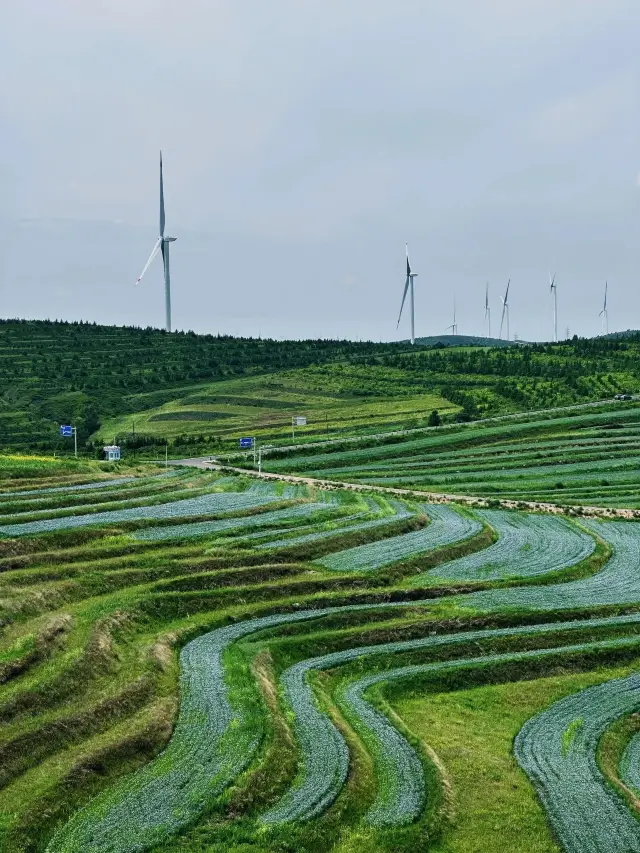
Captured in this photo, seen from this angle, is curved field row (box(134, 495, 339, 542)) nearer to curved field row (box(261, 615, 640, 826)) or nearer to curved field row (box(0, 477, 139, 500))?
curved field row (box(0, 477, 139, 500))

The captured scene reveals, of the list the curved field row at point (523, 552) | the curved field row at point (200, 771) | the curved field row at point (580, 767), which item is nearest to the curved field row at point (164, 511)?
the curved field row at point (523, 552)

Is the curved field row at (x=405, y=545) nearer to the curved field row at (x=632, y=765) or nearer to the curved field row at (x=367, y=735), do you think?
the curved field row at (x=367, y=735)

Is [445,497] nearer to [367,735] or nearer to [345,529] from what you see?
[345,529]

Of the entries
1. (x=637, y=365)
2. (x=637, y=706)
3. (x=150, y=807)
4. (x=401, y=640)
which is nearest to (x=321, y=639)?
(x=401, y=640)

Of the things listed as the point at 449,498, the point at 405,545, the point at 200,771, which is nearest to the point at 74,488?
the point at 405,545

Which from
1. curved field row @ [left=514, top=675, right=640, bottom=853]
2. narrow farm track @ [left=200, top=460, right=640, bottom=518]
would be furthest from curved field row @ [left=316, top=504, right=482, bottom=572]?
curved field row @ [left=514, top=675, right=640, bottom=853]
